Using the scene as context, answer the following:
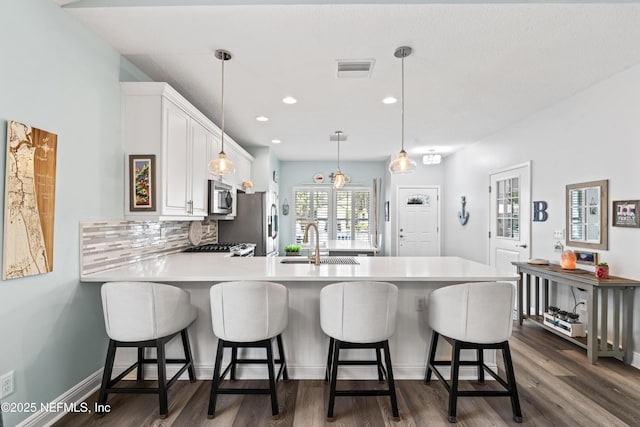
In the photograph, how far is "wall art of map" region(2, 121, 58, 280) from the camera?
1.62 metres

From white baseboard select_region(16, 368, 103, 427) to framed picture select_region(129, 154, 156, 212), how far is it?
127 cm

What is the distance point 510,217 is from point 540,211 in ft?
2.15

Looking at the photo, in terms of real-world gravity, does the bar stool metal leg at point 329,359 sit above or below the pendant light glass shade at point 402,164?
below

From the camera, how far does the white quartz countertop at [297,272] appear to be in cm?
209

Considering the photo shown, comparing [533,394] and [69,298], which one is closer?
[69,298]

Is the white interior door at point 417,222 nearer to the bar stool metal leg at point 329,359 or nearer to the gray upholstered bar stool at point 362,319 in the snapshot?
the bar stool metal leg at point 329,359

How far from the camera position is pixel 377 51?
239 centimetres

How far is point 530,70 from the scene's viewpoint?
2.72 meters

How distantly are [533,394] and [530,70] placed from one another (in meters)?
2.62

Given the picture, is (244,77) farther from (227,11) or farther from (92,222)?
(92,222)

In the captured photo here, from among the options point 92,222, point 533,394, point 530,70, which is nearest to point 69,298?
point 92,222

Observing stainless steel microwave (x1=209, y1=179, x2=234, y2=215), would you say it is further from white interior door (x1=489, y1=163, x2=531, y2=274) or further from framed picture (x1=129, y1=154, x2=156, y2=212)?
white interior door (x1=489, y1=163, x2=531, y2=274)

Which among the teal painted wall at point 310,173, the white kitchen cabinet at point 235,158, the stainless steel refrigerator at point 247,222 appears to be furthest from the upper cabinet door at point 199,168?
the teal painted wall at point 310,173

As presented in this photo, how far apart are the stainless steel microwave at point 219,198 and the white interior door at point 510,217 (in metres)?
3.61
